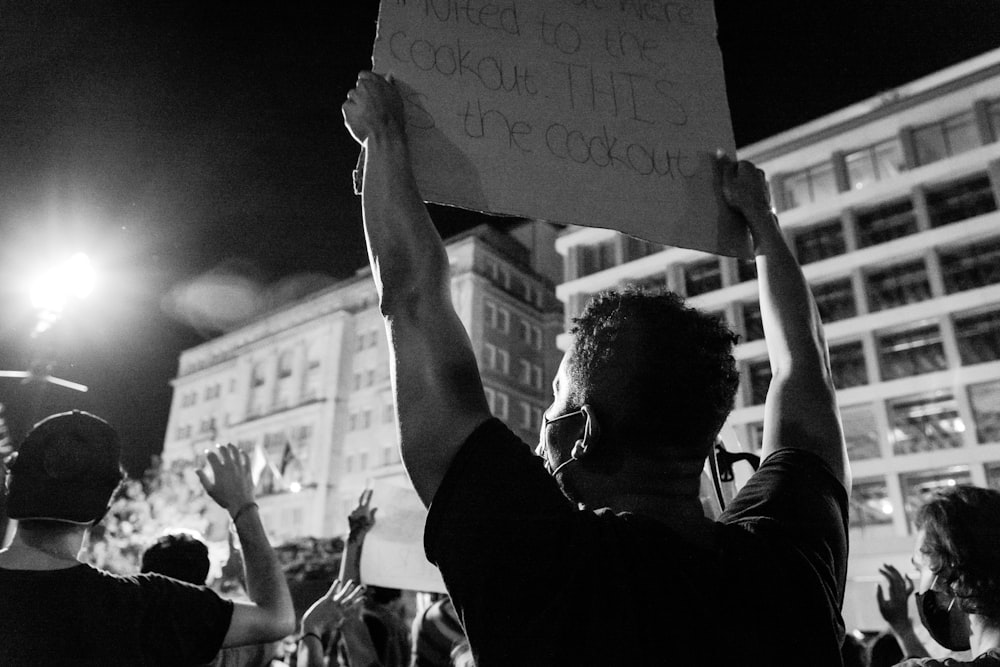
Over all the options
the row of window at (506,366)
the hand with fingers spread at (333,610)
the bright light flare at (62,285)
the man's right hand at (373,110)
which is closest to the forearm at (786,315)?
the man's right hand at (373,110)

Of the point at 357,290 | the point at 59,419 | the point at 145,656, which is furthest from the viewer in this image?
the point at 357,290

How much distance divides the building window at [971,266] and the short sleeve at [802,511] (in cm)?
3262

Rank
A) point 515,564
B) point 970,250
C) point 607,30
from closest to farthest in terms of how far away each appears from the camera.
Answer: point 515,564
point 607,30
point 970,250

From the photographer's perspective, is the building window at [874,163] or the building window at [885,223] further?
the building window at [874,163]

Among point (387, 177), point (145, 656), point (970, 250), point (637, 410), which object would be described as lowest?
point (145, 656)

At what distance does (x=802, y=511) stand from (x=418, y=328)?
29.9 inches

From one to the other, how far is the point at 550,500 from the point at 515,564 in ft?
0.33

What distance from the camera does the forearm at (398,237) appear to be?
121 centimetres

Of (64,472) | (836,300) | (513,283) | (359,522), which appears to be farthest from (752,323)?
(64,472)

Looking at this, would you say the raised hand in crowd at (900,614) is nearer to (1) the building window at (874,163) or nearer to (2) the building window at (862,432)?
(2) the building window at (862,432)

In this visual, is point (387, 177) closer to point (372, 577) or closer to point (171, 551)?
point (171, 551)

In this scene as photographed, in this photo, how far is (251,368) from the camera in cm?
5441

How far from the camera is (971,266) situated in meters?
29.5

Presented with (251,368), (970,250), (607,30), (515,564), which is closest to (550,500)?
(515,564)
